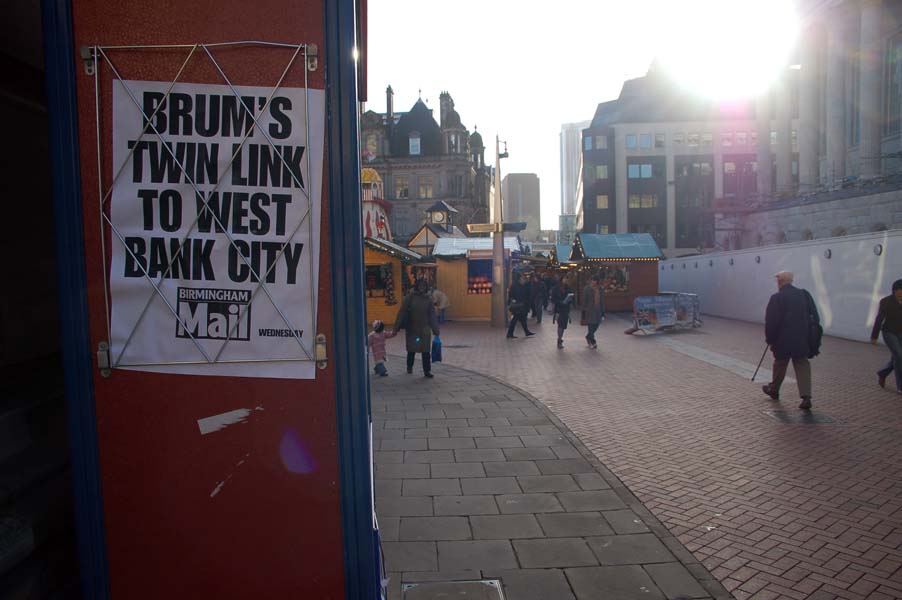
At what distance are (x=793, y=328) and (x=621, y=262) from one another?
20.2 m

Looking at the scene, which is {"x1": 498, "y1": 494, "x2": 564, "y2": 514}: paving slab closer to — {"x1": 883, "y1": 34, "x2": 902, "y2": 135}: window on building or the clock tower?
the clock tower

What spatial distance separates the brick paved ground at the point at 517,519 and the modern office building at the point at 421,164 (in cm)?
5838

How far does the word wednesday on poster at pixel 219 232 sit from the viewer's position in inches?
88.3

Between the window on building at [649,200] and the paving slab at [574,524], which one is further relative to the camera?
the window on building at [649,200]

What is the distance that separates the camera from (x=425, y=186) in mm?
65812

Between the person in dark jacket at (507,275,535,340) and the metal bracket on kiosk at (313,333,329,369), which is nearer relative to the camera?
the metal bracket on kiosk at (313,333,329,369)

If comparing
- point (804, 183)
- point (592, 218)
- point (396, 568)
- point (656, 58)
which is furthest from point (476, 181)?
point (396, 568)

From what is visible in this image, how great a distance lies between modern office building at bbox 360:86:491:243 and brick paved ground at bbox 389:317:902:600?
53.3 m

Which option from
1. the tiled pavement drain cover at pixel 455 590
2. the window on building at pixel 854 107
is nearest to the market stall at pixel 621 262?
the window on building at pixel 854 107

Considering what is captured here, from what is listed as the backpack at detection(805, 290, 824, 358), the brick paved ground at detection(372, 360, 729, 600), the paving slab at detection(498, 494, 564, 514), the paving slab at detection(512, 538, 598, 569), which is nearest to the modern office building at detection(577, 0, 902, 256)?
the backpack at detection(805, 290, 824, 358)

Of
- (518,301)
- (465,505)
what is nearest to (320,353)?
(465,505)

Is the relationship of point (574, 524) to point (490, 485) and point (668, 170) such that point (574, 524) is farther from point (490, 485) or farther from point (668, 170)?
point (668, 170)

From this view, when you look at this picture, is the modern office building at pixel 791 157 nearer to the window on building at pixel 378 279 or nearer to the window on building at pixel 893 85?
the window on building at pixel 893 85

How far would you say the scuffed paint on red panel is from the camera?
221 cm
